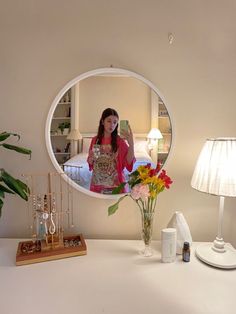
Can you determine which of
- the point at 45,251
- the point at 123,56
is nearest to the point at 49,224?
the point at 45,251

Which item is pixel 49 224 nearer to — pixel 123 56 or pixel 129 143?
pixel 129 143

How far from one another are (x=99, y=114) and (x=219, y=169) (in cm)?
62

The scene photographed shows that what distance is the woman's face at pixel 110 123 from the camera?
1159 mm

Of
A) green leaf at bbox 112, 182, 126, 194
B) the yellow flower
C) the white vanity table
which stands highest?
the yellow flower

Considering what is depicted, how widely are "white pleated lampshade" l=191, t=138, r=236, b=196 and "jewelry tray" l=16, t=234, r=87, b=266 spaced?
63 cm

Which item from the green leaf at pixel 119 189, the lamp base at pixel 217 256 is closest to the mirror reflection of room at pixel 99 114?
the green leaf at pixel 119 189

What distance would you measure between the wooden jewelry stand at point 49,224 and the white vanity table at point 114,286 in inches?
1.5

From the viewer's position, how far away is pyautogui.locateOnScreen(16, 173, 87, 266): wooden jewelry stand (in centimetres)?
102

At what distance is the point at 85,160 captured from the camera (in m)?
1.18

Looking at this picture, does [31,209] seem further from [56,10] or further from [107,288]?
[56,10]

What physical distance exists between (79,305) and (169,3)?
1.40 metres

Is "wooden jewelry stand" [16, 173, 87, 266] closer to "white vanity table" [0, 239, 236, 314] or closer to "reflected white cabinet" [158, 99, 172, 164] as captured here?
"white vanity table" [0, 239, 236, 314]

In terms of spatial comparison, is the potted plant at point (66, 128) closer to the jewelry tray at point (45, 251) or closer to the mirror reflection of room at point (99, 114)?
the mirror reflection of room at point (99, 114)

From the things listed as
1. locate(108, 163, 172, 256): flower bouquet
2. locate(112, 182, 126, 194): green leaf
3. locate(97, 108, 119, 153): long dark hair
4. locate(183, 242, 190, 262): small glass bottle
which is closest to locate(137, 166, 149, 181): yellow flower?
locate(108, 163, 172, 256): flower bouquet
